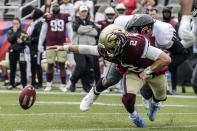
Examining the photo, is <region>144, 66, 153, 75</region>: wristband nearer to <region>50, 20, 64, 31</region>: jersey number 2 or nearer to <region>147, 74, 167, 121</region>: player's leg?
<region>147, 74, 167, 121</region>: player's leg

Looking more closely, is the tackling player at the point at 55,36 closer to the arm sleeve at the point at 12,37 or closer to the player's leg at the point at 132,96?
the arm sleeve at the point at 12,37

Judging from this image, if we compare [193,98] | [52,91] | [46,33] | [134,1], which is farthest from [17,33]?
[193,98]

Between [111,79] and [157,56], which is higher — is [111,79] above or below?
below

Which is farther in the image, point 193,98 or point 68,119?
point 193,98

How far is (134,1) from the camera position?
14.0m

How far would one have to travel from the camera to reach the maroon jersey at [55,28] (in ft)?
40.7


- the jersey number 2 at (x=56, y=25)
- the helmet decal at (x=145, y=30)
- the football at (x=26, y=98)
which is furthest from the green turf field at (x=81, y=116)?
the jersey number 2 at (x=56, y=25)

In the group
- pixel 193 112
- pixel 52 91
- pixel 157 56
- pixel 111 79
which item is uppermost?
pixel 157 56

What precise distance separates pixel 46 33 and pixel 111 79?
18.3ft

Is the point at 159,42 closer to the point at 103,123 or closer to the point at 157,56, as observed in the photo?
the point at 157,56

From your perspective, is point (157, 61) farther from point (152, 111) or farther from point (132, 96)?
point (152, 111)

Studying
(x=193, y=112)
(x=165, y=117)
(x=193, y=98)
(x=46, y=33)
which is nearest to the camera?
(x=165, y=117)

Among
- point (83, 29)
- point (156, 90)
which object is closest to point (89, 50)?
point (156, 90)

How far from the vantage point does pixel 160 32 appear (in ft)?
23.4
